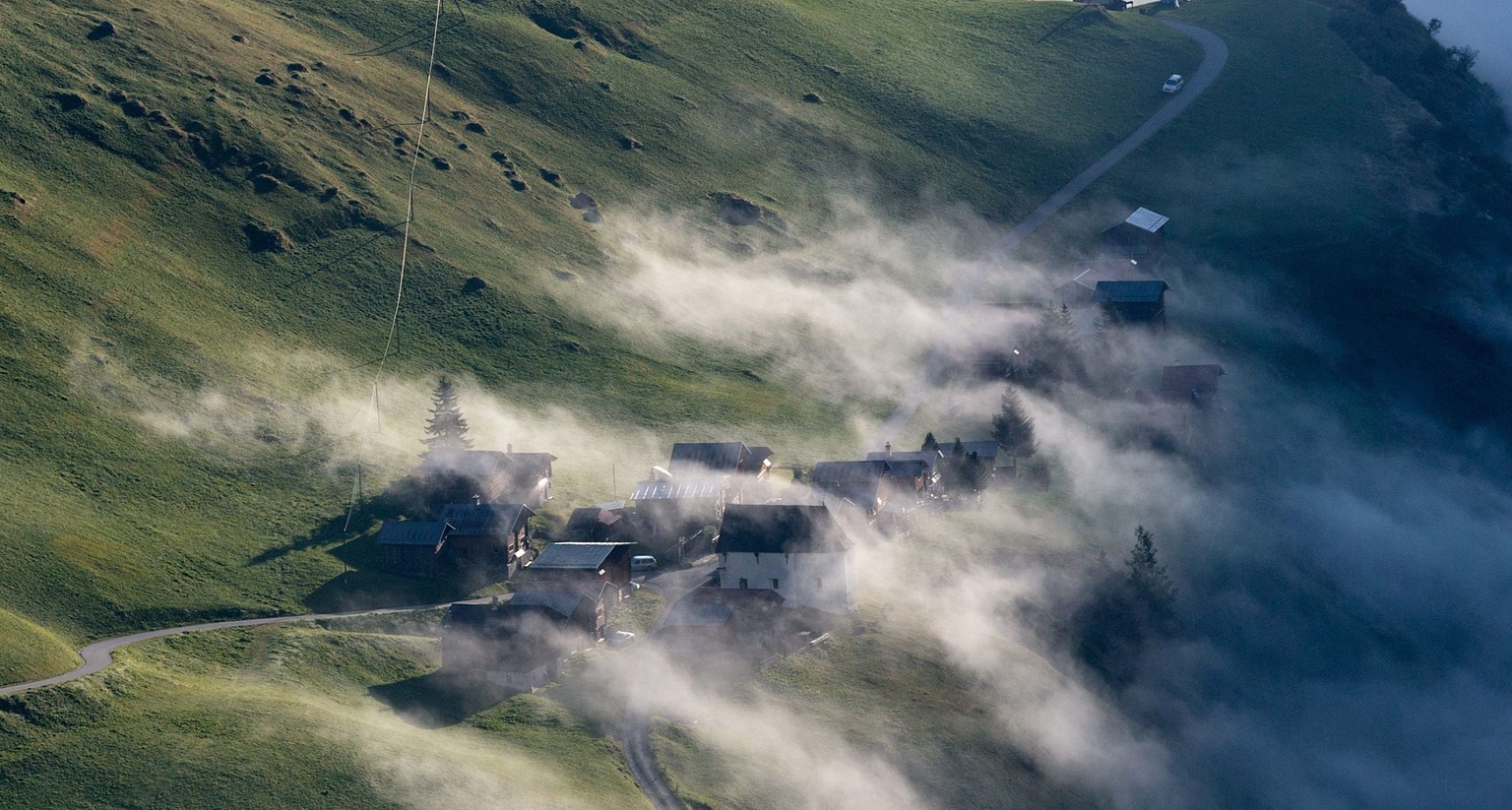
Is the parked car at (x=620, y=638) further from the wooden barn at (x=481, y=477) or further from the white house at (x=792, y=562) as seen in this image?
the wooden barn at (x=481, y=477)

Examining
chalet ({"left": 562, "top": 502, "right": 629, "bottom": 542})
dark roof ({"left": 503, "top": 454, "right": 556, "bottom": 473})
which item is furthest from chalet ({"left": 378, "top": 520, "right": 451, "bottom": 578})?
dark roof ({"left": 503, "top": 454, "right": 556, "bottom": 473})

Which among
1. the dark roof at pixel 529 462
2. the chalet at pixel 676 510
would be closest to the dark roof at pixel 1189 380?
the chalet at pixel 676 510

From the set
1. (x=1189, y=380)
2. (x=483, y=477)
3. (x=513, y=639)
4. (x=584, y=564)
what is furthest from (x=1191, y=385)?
(x=513, y=639)

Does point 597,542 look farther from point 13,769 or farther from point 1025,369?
point 1025,369

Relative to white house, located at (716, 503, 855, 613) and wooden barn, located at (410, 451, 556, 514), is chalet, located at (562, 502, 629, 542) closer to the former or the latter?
wooden barn, located at (410, 451, 556, 514)

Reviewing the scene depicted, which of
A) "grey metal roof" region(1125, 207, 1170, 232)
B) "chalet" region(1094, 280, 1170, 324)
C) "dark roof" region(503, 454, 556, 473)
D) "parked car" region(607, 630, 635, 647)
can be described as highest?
"grey metal roof" region(1125, 207, 1170, 232)

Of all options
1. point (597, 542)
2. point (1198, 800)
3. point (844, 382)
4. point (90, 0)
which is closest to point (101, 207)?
point (90, 0)

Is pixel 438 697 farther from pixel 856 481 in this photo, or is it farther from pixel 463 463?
pixel 856 481
